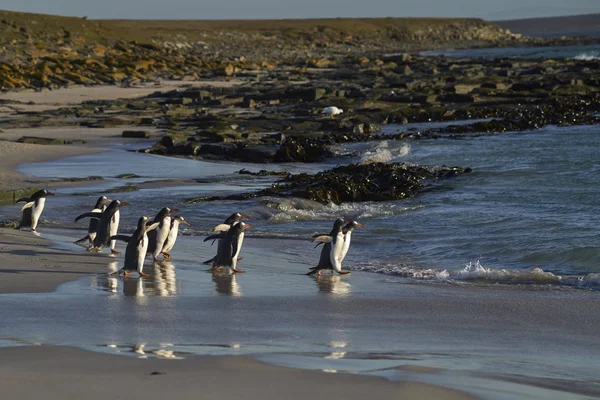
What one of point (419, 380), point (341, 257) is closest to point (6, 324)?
point (419, 380)

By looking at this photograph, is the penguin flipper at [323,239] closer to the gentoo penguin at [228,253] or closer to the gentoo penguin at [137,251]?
the gentoo penguin at [228,253]

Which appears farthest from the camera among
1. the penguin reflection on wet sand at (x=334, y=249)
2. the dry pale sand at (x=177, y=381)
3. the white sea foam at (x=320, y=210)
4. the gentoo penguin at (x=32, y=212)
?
the white sea foam at (x=320, y=210)

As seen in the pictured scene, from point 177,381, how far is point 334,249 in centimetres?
444

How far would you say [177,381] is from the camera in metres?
4.32

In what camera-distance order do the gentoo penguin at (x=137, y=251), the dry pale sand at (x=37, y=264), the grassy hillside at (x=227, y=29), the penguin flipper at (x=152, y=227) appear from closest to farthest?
1. the dry pale sand at (x=37, y=264)
2. the gentoo penguin at (x=137, y=251)
3. the penguin flipper at (x=152, y=227)
4. the grassy hillside at (x=227, y=29)

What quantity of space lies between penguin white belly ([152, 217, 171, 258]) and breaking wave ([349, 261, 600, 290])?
200 cm

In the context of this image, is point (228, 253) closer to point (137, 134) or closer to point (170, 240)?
point (170, 240)

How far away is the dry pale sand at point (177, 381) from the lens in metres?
4.15

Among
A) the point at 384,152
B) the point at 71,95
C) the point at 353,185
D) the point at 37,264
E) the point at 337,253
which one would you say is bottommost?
the point at 37,264

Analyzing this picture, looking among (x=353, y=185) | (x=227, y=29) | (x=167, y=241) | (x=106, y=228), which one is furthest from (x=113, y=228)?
(x=227, y=29)

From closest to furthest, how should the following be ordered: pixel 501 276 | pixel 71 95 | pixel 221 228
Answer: pixel 501 276, pixel 221 228, pixel 71 95

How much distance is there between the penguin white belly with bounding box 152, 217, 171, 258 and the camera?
8953 mm

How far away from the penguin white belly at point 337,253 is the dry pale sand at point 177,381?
3.88 metres

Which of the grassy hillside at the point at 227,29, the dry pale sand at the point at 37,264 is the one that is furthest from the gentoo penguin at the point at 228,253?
the grassy hillside at the point at 227,29
